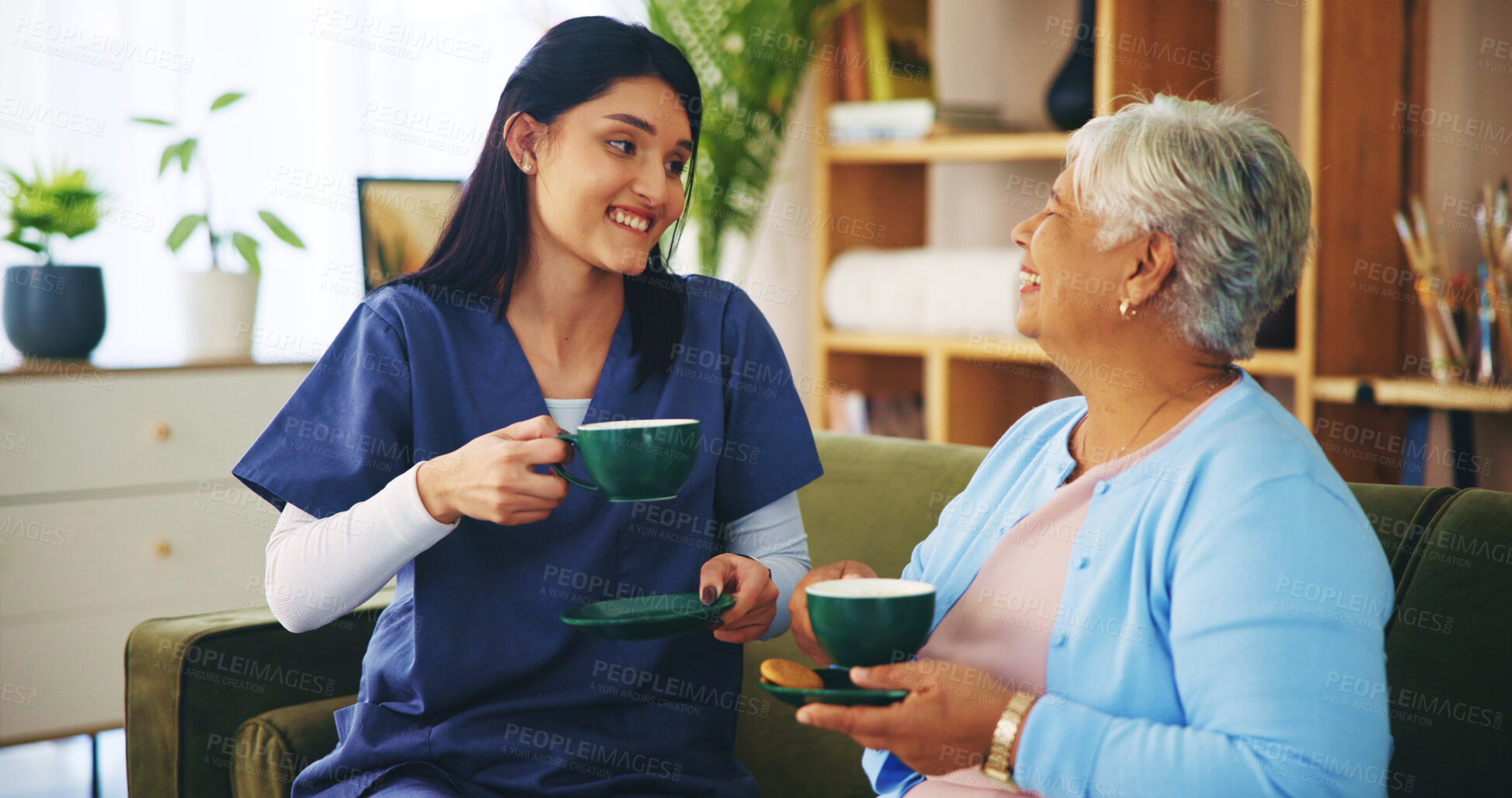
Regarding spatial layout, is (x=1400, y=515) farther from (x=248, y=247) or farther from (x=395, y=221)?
(x=248, y=247)

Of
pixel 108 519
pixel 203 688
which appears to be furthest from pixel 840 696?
pixel 108 519

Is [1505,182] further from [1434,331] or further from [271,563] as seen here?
[271,563]

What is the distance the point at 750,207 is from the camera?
3.25 meters

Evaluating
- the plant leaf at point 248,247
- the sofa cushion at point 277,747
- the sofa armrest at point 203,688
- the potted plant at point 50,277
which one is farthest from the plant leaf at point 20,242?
the sofa cushion at point 277,747

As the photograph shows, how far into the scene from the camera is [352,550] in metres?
1.18

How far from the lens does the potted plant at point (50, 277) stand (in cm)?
238

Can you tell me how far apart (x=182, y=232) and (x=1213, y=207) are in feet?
7.33

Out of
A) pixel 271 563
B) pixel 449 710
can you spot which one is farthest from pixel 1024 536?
pixel 271 563

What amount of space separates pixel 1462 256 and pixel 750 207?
5.53 feet

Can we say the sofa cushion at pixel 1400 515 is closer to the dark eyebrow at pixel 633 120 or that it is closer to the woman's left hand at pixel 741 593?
the woman's left hand at pixel 741 593

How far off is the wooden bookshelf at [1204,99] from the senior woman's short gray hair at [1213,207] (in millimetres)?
619

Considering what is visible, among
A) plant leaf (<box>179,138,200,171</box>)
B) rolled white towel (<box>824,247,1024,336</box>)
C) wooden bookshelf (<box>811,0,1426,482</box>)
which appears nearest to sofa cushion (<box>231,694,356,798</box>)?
wooden bookshelf (<box>811,0,1426,482</box>)

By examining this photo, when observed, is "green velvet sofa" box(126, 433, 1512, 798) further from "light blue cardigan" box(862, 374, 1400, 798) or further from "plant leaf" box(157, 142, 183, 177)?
"plant leaf" box(157, 142, 183, 177)

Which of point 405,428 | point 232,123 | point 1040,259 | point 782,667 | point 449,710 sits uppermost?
point 232,123
